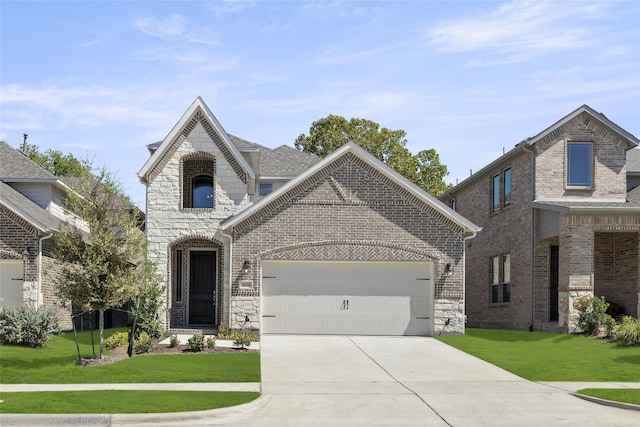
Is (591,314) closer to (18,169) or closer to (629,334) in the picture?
(629,334)

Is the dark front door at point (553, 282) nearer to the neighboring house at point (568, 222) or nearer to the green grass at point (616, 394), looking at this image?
the neighboring house at point (568, 222)

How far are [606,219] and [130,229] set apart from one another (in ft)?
49.3

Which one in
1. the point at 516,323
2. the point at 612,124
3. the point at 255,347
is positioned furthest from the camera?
the point at 516,323

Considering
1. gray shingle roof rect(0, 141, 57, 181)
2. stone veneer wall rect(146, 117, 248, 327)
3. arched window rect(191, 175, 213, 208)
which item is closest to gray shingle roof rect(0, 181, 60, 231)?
gray shingle roof rect(0, 141, 57, 181)

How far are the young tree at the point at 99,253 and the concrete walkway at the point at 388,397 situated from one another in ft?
13.1

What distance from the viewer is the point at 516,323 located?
94.4 ft

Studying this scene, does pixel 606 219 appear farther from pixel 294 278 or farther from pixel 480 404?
pixel 480 404

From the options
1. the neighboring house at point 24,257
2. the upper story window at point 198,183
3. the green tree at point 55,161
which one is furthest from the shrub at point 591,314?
the green tree at point 55,161

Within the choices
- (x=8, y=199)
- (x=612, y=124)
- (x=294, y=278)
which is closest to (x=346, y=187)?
(x=294, y=278)

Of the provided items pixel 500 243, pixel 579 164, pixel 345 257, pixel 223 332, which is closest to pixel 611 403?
pixel 345 257

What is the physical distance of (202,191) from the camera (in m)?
27.4

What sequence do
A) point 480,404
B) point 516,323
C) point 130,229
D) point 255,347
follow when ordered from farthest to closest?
point 516,323, point 255,347, point 130,229, point 480,404

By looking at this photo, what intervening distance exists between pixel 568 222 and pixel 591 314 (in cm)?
301

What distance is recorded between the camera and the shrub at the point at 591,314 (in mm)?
23812
